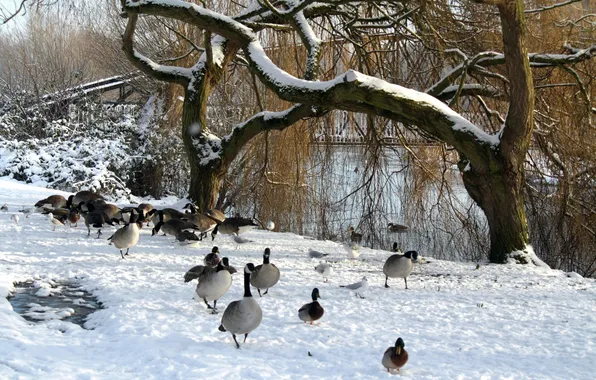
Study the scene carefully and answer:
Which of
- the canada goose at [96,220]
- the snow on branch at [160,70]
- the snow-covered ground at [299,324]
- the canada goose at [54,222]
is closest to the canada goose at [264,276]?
the snow-covered ground at [299,324]

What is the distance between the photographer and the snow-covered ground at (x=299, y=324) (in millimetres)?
4855

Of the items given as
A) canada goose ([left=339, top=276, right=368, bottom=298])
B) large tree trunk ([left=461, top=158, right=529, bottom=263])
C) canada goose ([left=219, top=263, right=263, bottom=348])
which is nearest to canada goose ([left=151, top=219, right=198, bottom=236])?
canada goose ([left=339, top=276, right=368, bottom=298])

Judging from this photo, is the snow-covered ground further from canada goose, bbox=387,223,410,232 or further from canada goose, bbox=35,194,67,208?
canada goose, bbox=387,223,410,232

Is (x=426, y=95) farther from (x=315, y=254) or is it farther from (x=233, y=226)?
→ (x=233, y=226)

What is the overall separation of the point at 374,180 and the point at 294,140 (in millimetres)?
2288

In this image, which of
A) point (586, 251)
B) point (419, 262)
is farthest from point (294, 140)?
point (586, 251)

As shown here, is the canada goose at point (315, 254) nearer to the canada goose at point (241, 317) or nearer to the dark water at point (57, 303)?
the dark water at point (57, 303)

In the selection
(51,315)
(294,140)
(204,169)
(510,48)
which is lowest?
(51,315)

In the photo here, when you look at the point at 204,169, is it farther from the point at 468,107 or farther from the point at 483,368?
the point at 483,368

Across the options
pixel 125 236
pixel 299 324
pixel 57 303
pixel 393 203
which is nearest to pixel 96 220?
pixel 125 236

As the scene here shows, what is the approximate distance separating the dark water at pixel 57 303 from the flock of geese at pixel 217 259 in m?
1.11

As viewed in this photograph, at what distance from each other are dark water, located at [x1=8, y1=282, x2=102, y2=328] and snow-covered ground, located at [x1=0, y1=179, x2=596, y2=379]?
146 millimetres

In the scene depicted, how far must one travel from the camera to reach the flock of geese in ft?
17.3

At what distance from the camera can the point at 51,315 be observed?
6.01m
